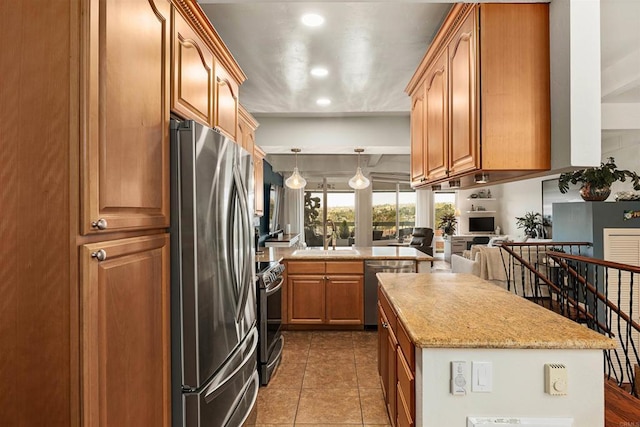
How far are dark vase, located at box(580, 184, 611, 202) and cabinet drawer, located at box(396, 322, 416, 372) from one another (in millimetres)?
3856

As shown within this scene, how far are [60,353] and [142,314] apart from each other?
1.03 feet

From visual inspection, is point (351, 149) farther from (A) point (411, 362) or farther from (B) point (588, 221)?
(A) point (411, 362)

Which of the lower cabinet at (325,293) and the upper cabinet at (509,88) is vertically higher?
the upper cabinet at (509,88)

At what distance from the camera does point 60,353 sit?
1021mm

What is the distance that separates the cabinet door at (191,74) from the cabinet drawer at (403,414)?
1648 millimetres

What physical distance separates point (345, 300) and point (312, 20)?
2885 mm

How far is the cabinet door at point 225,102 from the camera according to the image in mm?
2229

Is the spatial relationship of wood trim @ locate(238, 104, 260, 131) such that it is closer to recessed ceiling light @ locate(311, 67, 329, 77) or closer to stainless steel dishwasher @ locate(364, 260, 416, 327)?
recessed ceiling light @ locate(311, 67, 329, 77)

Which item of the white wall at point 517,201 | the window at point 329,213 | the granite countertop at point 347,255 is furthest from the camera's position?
the window at point 329,213

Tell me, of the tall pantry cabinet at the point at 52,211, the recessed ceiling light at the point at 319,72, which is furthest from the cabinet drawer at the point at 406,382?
the recessed ceiling light at the point at 319,72

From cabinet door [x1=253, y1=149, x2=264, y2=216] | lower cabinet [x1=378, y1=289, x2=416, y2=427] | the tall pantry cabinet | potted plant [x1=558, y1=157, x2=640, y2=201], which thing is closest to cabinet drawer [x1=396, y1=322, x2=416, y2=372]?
lower cabinet [x1=378, y1=289, x2=416, y2=427]

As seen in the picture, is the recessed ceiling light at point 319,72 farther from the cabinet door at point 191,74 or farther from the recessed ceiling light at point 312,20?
the cabinet door at point 191,74

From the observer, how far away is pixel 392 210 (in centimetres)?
980

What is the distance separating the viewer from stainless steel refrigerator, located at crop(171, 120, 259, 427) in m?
1.54
